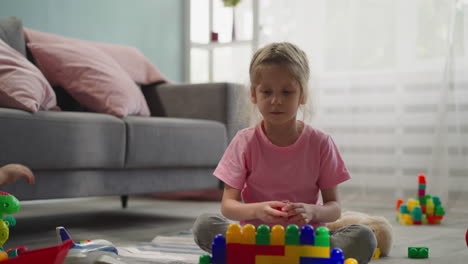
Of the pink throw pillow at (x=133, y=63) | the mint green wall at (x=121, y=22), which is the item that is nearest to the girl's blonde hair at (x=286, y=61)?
the pink throw pillow at (x=133, y=63)

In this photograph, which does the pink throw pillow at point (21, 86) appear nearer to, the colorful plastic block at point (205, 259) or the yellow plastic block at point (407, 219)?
the colorful plastic block at point (205, 259)

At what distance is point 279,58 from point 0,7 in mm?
2197

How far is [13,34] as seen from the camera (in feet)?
8.04

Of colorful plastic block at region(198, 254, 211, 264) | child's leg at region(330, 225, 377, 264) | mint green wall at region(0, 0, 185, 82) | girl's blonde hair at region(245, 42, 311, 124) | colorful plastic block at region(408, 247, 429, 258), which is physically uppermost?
mint green wall at region(0, 0, 185, 82)

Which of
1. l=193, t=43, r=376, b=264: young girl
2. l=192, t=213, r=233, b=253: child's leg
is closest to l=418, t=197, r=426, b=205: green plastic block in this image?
l=193, t=43, r=376, b=264: young girl

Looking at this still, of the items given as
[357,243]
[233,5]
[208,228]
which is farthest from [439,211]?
[233,5]

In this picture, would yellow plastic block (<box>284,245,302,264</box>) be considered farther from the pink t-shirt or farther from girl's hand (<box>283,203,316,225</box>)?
the pink t-shirt

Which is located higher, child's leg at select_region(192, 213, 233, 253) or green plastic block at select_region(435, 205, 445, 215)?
child's leg at select_region(192, 213, 233, 253)

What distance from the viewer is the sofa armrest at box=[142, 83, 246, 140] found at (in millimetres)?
2740

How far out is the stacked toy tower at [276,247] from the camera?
0.99m

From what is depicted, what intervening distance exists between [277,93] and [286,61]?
0.08 meters

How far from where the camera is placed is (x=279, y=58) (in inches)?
51.4

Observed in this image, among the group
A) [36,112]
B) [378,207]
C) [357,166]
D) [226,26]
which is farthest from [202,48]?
[36,112]

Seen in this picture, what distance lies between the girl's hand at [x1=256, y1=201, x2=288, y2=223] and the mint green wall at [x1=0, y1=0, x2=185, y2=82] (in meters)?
2.34
